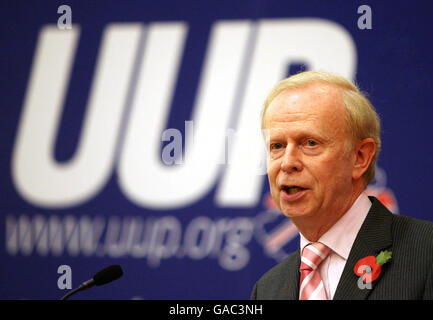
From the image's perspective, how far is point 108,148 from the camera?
13.3 ft

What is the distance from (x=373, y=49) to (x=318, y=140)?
1905mm

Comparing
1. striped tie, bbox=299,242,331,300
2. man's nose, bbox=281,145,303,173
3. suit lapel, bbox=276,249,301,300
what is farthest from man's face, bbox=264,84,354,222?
Answer: suit lapel, bbox=276,249,301,300

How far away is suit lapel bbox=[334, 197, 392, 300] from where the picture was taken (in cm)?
185

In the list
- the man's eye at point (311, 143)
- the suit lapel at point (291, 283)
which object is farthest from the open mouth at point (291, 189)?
the suit lapel at point (291, 283)

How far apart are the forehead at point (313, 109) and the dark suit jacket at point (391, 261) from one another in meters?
0.32

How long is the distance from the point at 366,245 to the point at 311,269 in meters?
0.20

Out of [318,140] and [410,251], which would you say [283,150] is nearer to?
[318,140]

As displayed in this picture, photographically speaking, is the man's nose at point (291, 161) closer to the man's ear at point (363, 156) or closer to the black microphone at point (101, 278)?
the man's ear at point (363, 156)

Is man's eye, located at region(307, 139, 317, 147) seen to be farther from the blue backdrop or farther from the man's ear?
the blue backdrop

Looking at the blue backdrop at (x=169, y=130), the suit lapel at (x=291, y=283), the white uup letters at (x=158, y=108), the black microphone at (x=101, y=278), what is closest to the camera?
the black microphone at (x=101, y=278)

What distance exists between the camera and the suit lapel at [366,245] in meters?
1.85

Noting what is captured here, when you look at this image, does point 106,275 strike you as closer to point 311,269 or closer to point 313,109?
point 311,269

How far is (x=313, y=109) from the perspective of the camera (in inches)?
80.5

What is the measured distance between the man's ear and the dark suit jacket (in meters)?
0.11
